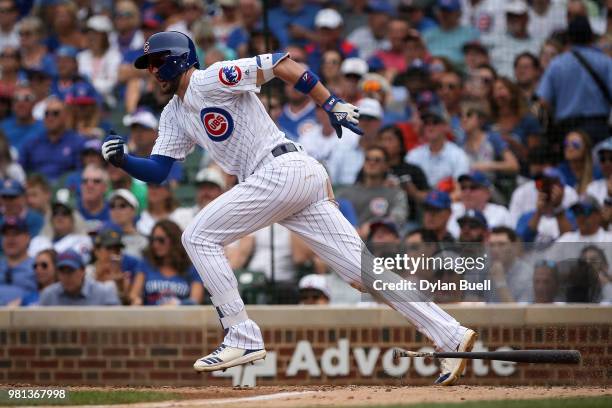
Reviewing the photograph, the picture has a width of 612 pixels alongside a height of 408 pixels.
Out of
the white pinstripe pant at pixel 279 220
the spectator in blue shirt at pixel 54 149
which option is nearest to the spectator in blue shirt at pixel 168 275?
the spectator in blue shirt at pixel 54 149

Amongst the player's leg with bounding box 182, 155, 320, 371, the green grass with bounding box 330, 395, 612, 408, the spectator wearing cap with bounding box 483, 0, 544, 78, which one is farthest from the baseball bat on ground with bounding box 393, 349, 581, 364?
the spectator wearing cap with bounding box 483, 0, 544, 78

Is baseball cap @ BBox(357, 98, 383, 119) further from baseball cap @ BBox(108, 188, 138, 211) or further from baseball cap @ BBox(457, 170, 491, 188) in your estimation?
baseball cap @ BBox(108, 188, 138, 211)

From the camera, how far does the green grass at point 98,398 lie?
279 inches

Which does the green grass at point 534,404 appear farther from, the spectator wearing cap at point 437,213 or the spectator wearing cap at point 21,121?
the spectator wearing cap at point 21,121

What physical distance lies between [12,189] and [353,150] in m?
2.98

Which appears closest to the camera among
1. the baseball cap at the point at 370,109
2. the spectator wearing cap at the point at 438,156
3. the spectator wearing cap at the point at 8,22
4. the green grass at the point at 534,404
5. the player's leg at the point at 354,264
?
the green grass at the point at 534,404

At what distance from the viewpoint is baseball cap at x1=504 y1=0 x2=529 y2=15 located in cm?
1136

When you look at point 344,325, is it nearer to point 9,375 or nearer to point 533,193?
point 533,193

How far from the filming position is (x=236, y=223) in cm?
693

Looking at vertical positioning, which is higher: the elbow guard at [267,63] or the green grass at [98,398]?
the elbow guard at [267,63]

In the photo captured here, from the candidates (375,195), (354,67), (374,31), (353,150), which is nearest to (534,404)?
(375,195)

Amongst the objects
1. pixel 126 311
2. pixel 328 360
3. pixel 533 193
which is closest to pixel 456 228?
pixel 533 193

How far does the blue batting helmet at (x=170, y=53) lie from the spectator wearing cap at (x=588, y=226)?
3.59 m

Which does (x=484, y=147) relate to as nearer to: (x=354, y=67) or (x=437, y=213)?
(x=437, y=213)
